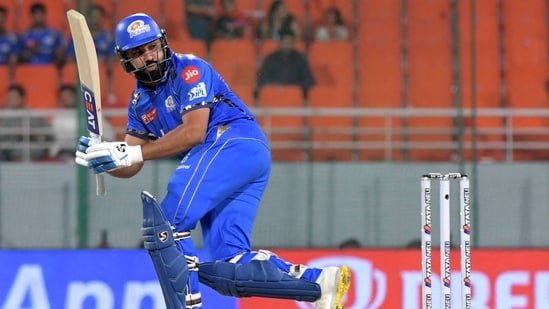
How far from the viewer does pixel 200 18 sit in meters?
9.52

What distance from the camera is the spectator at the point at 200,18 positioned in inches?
370

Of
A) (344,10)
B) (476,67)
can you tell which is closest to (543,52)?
(476,67)

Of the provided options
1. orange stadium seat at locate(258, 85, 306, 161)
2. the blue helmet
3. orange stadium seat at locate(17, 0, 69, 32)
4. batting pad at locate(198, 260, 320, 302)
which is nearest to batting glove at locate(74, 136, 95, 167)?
the blue helmet

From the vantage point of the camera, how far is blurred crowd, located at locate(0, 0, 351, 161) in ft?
29.6

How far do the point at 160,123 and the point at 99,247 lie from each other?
8.36 feet

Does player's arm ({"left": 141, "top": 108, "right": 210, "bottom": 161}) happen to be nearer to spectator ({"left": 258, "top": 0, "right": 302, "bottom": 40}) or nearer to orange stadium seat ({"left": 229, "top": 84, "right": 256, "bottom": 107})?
orange stadium seat ({"left": 229, "top": 84, "right": 256, "bottom": 107})

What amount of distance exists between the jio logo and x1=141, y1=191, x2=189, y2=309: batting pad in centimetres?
229

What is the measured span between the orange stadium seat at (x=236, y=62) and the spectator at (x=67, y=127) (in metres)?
0.95

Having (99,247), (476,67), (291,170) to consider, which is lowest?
(99,247)

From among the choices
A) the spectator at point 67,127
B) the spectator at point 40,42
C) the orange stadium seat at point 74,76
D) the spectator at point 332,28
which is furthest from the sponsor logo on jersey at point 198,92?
the spectator at point 40,42

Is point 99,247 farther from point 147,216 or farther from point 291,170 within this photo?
point 147,216

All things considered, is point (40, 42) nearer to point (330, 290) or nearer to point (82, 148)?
point (82, 148)

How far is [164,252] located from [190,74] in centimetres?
88

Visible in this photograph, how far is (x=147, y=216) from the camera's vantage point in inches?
217
